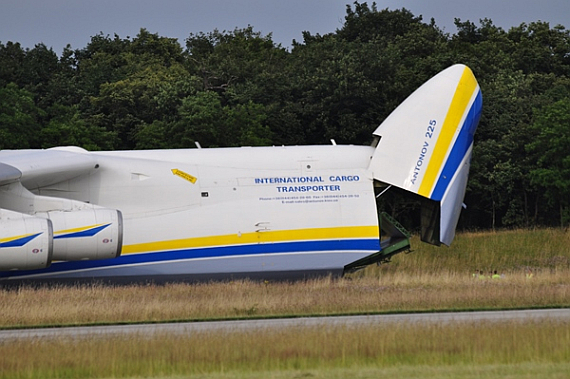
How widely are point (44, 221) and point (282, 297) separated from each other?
482cm

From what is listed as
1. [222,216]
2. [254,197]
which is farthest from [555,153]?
[222,216]

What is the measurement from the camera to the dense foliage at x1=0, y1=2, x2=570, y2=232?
42281 mm

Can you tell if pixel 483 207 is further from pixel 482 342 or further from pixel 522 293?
pixel 482 342

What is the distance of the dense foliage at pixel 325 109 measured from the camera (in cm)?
4228

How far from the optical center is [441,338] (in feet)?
44.0

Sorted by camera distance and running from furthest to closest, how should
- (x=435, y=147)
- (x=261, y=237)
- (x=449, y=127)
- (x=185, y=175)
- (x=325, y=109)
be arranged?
(x=325, y=109) < (x=449, y=127) < (x=435, y=147) < (x=185, y=175) < (x=261, y=237)

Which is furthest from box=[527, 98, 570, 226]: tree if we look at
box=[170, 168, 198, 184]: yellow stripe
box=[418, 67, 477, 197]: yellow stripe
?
box=[170, 168, 198, 184]: yellow stripe

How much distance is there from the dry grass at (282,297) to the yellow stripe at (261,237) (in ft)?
2.78

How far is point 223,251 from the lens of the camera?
20.5m

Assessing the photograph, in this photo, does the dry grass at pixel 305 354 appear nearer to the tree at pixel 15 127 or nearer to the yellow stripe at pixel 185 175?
the yellow stripe at pixel 185 175

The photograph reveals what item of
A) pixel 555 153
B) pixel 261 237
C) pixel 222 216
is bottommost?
pixel 261 237

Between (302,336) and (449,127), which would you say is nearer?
(302,336)

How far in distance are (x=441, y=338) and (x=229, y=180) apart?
859 cm

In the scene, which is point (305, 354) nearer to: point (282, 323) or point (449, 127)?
point (282, 323)
